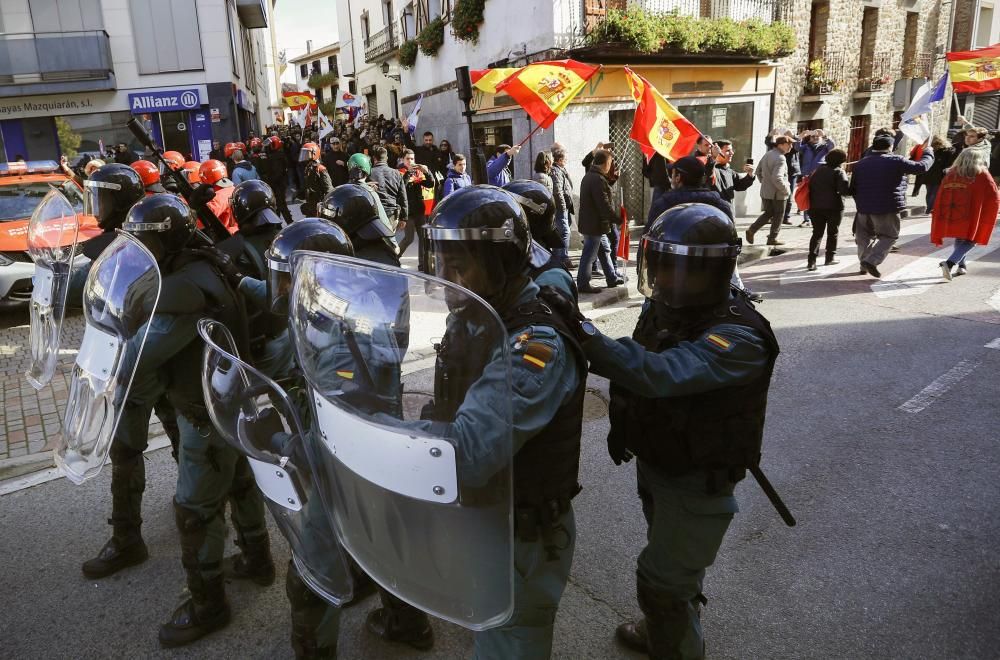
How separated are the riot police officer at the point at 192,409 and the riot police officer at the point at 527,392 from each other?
1279 millimetres

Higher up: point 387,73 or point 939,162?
point 387,73

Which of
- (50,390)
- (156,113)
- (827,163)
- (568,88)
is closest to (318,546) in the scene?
(50,390)

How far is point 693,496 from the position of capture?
2.21 meters

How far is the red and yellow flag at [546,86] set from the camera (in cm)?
776

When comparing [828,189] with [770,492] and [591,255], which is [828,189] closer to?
[591,255]

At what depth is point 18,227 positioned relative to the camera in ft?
27.5

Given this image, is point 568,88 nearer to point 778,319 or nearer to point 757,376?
point 778,319

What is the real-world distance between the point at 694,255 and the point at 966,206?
26.2 feet

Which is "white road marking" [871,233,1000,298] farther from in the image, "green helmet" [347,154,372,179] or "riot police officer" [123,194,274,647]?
"riot police officer" [123,194,274,647]

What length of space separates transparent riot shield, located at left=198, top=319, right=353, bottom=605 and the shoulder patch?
1169mm

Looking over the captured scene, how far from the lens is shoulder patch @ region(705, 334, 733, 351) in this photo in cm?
203

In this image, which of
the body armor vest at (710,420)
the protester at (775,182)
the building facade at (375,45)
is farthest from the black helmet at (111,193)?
the building facade at (375,45)

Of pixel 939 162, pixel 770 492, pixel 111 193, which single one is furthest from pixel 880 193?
pixel 111 193

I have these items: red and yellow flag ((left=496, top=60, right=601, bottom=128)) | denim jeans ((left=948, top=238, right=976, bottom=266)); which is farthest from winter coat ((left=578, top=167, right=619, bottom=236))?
denim jeans ((left=948, top=238, right=976, bottom=266))
